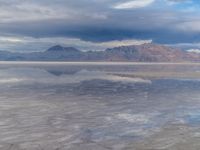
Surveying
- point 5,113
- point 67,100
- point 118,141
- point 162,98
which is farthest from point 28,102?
point 118,141

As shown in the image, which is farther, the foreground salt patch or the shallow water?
the foreground salt patch

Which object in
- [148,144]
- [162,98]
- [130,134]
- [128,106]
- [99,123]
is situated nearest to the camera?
[148,144]

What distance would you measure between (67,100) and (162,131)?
48.3 feet

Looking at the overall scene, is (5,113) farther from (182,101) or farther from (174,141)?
(182,101)

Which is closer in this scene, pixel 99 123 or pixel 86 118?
pixel 99 123

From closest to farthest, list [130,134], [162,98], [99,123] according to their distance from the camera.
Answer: [130,134], [99,123], [162,98]

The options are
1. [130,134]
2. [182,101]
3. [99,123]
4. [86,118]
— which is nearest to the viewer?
[130,134]

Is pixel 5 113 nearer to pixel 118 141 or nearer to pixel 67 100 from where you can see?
pixel 67 100

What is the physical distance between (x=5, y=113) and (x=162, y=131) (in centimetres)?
1210

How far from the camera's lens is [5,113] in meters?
26.4

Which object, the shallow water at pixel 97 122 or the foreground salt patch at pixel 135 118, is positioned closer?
the shallow water at pixel 97 122

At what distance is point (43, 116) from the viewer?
25297mm

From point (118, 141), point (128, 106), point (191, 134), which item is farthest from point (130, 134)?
point (128, 106)

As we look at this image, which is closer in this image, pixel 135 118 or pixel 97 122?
pixel 97 122
